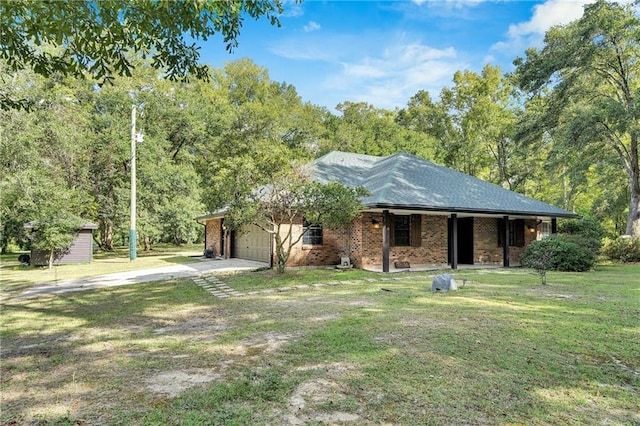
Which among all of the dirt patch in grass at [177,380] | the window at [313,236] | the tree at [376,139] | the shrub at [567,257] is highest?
the tree at [376,139]

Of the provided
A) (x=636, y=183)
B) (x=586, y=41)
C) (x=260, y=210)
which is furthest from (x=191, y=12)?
(x=636, y=183)

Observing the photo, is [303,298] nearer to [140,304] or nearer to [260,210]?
[140,304]

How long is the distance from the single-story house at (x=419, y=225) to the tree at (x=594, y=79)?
5.11 meters

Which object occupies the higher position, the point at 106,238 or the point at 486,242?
the point at 486,242

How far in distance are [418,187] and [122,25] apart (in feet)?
41.6

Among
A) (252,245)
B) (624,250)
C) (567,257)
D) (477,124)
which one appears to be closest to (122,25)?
(252,245)

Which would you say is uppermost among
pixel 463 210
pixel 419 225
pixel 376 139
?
pixel 376 139

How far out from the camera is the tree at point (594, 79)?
16.9 meters

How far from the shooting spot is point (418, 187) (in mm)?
14844

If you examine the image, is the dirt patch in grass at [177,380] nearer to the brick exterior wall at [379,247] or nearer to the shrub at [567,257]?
the brick exterior wall at [379,247]

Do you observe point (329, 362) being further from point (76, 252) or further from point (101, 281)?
point (76, 252)

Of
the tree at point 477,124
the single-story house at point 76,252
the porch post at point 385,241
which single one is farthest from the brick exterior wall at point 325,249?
the tree at point 477,124

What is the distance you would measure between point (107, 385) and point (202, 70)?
399 cm

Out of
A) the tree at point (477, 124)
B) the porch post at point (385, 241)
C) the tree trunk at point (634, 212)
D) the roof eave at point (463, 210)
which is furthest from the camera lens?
the tree at point (477, 124)
